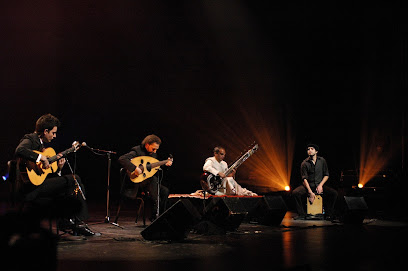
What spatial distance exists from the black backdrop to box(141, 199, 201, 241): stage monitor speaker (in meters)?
6.64

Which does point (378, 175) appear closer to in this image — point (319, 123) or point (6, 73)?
point (319, 123)

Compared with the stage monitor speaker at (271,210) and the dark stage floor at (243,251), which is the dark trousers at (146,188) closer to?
the dark stage floor at (243,251)

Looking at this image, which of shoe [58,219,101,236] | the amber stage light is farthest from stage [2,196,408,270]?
the amber stage light

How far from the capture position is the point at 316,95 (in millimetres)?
12289

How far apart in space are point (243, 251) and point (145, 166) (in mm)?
2842

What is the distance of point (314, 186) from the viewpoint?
814 centimetres

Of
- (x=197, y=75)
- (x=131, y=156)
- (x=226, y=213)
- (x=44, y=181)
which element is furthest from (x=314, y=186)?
(x=44, y=181)

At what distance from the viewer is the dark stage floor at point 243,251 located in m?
3.42

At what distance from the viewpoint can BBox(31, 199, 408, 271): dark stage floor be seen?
3416 millimetres

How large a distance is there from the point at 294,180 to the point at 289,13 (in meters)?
4.59

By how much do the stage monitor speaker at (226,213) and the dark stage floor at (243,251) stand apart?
14 centimetres

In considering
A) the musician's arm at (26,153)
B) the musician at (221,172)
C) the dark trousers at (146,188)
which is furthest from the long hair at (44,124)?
the musician at (221,172)

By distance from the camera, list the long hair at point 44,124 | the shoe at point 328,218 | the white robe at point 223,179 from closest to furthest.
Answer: the long hair at point 44,124 < the white robe at point 223,179 < the shoe at point 328,218

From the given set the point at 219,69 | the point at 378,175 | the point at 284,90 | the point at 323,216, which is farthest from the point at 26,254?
the point at 284,90
